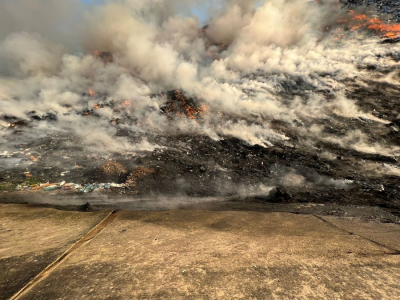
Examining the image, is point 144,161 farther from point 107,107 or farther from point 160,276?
point 107,107

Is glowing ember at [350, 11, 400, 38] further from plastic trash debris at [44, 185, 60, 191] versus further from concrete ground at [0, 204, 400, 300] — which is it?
plastic trash debris at [44, 185, 60, 191]

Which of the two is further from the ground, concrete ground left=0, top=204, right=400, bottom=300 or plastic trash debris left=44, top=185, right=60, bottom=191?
plastic trash debris left=44, top=185, right=60, bottom=191

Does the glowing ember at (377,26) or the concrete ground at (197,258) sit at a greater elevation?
the glowing ember at (377,26)

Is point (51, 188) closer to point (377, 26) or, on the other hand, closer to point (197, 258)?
point (197, 258)

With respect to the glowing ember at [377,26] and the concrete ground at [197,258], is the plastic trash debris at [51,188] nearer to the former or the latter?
the concrete ground at [197,258]

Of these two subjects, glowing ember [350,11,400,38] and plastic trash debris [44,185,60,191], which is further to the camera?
glowing ember [350,11,400,38]

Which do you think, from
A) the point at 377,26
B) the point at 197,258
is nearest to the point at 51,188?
the point at 197,258

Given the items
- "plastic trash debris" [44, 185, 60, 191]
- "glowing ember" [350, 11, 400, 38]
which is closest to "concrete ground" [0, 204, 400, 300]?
"plastic trash debris" [44, 185, 60, 191]

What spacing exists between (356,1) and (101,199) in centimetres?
2463

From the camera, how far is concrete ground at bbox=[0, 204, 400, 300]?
1.54 metres

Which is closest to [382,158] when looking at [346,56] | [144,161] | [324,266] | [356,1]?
[324,266]

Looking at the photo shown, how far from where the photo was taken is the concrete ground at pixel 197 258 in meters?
1.54

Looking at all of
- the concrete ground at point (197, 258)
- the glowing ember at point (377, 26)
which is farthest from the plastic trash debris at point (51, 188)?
the glowing ember at point (377, 26)

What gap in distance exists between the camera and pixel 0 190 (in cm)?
433
